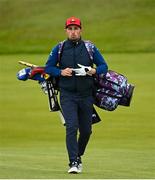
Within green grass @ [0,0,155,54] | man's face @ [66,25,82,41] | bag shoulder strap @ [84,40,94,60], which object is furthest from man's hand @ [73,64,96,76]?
green grass @ [0,0,155,54]

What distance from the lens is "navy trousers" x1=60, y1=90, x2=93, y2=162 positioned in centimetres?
1109

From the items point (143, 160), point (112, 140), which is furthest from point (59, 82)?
point (112, 140)

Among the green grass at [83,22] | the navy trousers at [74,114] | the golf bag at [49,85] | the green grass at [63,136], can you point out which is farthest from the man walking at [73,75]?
the green grass at [83,22]

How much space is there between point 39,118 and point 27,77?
977 cm

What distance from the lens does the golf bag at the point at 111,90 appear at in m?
11.4

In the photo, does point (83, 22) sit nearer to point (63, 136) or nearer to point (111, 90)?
point (63, 136)

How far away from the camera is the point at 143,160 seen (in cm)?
1272

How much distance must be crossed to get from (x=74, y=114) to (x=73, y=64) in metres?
0.56

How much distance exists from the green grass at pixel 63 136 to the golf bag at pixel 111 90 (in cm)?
76

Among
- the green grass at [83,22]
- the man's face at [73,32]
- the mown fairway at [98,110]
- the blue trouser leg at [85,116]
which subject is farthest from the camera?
the green grass at [83,22]

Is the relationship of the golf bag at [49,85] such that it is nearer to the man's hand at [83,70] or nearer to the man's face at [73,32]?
A: the man's hand at [83,70]

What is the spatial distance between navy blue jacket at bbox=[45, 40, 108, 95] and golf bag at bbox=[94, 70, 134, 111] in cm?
26

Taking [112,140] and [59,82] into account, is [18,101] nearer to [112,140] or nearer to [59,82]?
[112,140]

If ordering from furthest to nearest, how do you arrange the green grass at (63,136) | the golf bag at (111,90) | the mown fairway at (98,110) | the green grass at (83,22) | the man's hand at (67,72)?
the green grass at (83,22), the mown fairway at (98,110), the golf bag at (111,90), the green grass at (63,136), the man's hand at (67,72)
